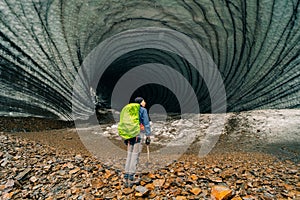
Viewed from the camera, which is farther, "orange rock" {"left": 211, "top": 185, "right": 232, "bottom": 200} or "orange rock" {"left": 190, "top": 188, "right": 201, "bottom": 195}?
"orange rock" {"left": 190, "top": 188, "right": 201, "bottom": 195}

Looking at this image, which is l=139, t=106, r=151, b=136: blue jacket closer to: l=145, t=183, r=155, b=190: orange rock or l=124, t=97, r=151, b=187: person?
l=124, t=97, r=151, b=187: person

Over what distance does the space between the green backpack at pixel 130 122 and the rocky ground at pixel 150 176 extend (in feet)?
2.57

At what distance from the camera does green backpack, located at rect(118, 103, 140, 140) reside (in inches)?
126

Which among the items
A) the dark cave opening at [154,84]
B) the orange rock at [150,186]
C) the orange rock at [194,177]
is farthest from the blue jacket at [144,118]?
the dark cave opening at [154,84]

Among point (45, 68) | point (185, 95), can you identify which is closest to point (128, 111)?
point (45, 68)

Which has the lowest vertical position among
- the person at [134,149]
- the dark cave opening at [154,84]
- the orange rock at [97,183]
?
the orange rock at [97,183]

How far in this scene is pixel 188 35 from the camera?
15.3 feet

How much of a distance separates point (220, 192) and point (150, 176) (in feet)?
3.69

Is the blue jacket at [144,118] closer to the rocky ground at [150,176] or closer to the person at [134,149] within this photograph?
the person at [134,149]

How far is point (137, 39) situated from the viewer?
16.6ft

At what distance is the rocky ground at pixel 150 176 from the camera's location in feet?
9.55

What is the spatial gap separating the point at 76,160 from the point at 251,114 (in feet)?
15.0

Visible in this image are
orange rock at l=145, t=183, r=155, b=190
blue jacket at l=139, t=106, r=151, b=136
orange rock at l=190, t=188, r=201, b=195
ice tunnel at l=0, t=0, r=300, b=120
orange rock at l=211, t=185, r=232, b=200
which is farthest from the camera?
ice tunnel at l=0, t=0, r=300, b=120

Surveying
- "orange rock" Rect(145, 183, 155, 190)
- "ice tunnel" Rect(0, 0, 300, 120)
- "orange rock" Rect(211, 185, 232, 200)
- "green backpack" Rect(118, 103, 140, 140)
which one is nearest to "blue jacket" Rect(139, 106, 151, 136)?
"green backpack" Rect(118, 103, 140, 140)
